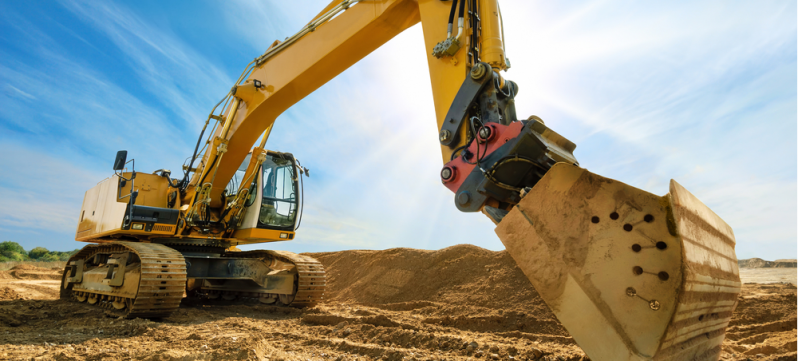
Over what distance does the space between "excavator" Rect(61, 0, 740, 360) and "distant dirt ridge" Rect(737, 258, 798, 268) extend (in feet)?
44.3

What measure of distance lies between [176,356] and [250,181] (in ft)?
13.0

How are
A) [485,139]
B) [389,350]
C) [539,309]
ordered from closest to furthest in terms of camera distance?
1. [485,139]
2. [389,350]
3. [539,309]

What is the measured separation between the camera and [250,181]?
22.7 ft

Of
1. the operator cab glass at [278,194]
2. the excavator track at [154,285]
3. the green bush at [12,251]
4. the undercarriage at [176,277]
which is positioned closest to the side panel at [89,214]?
the undercarriage at [176,277]

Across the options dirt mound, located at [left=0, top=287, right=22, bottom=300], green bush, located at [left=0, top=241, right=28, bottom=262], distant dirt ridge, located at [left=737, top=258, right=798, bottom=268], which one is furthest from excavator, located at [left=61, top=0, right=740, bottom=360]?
green bush, located at [left=0, top=241, right=28, bottom=262]

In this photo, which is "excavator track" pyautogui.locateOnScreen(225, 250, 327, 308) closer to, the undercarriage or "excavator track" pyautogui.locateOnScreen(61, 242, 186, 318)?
the undercarriage

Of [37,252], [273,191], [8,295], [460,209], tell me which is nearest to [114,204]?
[273,191]

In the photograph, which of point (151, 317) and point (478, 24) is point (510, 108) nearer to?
point (478, 24)

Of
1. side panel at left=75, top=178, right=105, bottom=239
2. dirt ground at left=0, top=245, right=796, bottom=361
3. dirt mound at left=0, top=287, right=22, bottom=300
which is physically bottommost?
dirt mound at left=0, top=287, right=22, bottom=300

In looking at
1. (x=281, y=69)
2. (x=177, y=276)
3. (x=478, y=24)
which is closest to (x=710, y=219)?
(x=478, y=24)

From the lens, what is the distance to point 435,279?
8.07 metres

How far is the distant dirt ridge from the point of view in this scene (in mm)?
12852

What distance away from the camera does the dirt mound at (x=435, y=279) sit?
22.2 feet

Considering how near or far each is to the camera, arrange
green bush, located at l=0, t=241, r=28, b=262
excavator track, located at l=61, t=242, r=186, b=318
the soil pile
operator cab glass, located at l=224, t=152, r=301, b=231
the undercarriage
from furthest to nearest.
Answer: green bush, located at l=0, t=241, r=28, b=262 → the soil pile → operator cab glass, located at l=224, t=152, r=301, b=231 → the undercarriage → excavator track, located at l=61, t=242, r=186, b=318
